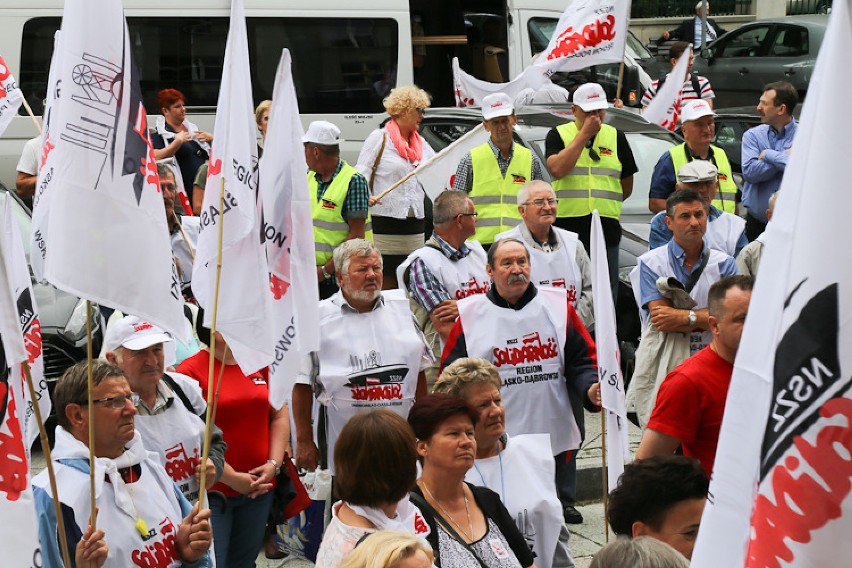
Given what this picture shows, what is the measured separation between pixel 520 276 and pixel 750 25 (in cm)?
1481

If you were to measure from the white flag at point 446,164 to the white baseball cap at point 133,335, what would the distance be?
16.8 ft

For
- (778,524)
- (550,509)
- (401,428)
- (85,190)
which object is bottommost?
(550,509)

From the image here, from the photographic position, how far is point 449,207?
823 cm

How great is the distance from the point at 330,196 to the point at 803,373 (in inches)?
272

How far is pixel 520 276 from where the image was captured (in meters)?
7.29

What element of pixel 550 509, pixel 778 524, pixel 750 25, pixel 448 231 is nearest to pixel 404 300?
pixel 448 231

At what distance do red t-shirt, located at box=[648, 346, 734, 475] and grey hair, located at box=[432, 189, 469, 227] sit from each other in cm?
282

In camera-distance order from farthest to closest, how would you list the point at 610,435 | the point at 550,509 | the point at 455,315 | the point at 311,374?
the point at 455,315
the point at 311,374
the point at 610,435
the point at 550,509

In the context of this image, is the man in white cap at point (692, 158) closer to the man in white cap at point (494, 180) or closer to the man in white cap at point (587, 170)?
the man in white cap at point (587, 170)

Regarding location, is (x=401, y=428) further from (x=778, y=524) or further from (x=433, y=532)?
(x=778, y=524)

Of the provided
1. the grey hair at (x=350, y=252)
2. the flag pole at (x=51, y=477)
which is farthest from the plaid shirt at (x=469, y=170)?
the flag pole at (x=51, y=477)

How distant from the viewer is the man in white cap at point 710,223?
8.80 meters

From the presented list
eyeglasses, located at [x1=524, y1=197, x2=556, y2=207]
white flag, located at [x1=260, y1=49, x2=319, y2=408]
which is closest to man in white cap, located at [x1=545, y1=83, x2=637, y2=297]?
eyeglasses, located at [x1=524, y1=197, x2=556, y2=207]

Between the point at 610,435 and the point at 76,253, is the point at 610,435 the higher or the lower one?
the lower one
